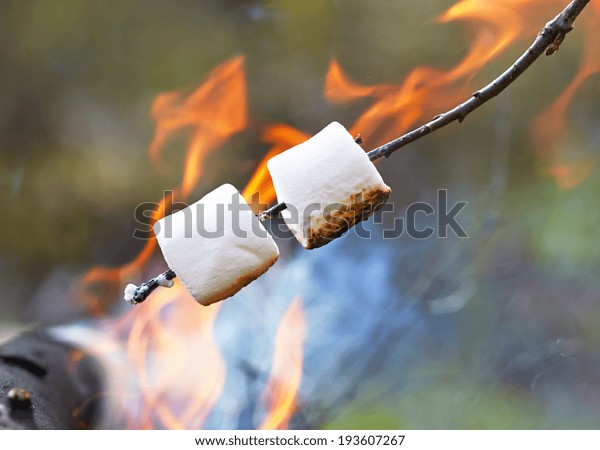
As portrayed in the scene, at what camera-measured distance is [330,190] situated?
98cm

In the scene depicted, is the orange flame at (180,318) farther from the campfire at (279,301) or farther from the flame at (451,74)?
the flame at (451,74)

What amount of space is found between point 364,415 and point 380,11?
1.39 metres

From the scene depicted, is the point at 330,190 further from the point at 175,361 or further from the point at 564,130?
the point at 564,130

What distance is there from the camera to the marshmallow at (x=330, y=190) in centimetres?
97

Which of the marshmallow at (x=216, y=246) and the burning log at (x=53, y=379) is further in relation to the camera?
the burning log at (x=53, y=379)

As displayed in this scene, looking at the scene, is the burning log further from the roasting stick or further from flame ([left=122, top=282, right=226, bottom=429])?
the roasting stick

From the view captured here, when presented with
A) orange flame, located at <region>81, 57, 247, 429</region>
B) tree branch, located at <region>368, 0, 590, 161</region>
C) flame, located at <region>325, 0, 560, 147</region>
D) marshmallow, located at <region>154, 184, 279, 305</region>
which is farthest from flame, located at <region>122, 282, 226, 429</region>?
tree branch, located at <region>368, 0, 590, 161</region>

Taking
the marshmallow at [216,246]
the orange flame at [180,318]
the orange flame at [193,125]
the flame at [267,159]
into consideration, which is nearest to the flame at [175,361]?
the orange flame at [180,318]

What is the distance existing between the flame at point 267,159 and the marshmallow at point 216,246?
1.00 meters

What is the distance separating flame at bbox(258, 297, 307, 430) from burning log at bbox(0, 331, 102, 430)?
1.94 ft

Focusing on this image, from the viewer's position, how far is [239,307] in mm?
2008

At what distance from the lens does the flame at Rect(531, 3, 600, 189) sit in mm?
1991

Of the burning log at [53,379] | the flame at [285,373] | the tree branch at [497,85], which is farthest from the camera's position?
the flame at [285,373]
